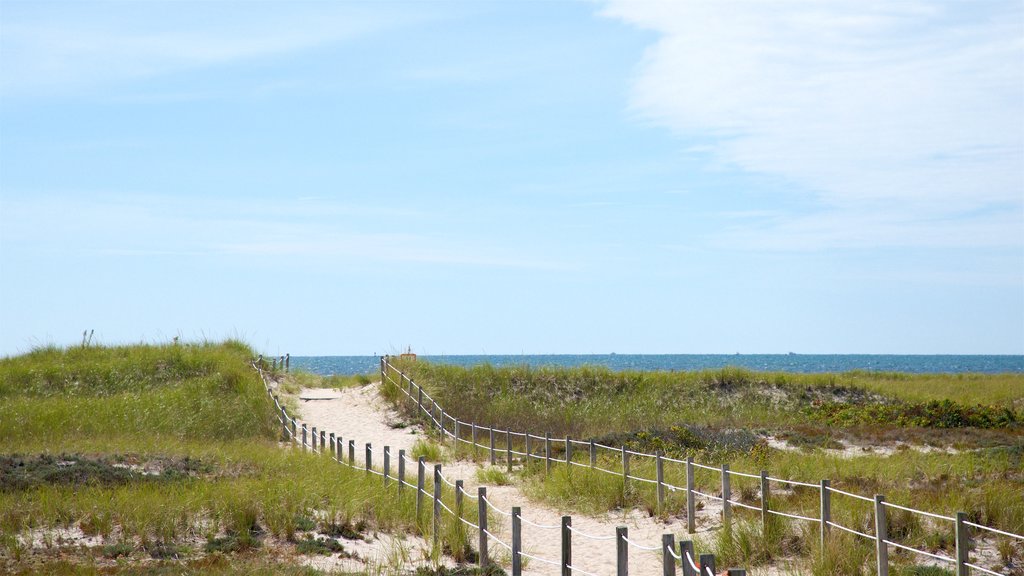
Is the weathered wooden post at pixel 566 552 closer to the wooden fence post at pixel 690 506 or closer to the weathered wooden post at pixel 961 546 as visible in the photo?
the weathered wooden post at pixel 961 546

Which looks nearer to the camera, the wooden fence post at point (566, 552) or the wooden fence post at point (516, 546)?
the wooden fence post at point (566, 552)

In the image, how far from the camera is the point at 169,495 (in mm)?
14742

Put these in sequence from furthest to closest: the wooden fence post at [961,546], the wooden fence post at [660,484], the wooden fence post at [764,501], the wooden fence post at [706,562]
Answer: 1. the wooden fence post at [660,484]
2. the wooden fence post at [764,501]
3. the wooden fence post at [961,546]
4. the wooden fence post at [706,562]

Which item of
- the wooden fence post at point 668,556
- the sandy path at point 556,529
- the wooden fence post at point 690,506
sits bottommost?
the sandy path at point 556,529

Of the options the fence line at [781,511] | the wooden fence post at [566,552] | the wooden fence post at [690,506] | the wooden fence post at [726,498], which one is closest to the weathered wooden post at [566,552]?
the wooden fence post at [566,552]

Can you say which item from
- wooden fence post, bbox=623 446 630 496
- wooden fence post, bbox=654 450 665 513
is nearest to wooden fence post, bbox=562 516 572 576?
wooden fence post, bbox=654 450 665 513

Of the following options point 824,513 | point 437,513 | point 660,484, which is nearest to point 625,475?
point 660,484

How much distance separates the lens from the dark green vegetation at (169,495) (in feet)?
39.4

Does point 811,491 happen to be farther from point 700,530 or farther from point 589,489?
point 589,489

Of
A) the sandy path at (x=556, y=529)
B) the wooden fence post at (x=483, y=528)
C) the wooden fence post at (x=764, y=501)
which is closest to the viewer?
the wooden fence post at (x=483, y=528)

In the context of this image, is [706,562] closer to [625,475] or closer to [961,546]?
[961,546]

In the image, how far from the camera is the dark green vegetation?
1201 centimetres

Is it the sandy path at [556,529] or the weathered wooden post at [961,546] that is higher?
the weathered wooden post at [961,546]

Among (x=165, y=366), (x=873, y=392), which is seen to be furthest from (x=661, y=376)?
(x=165, y=366)
